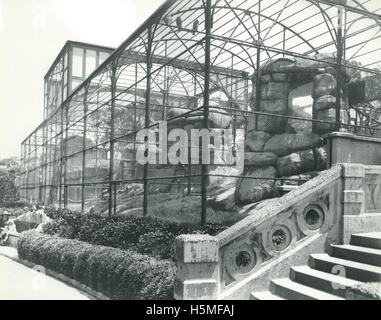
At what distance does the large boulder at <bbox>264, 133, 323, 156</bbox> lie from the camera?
512 inches

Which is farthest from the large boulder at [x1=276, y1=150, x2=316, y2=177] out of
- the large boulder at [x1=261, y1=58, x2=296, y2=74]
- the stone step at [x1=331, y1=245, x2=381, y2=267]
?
the stone step at [x1=331, y1=245, x2=381, y2=267]

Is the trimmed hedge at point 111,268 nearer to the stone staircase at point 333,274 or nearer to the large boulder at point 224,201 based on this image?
the stone staircase at point 333,274

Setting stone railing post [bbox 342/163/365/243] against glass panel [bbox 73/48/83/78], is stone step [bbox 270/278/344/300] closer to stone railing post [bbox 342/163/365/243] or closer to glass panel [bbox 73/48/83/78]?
stone railing post [bbox 342/163/365/243]

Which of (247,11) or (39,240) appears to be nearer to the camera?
(39,240)

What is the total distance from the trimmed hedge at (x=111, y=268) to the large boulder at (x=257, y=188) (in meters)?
5.35

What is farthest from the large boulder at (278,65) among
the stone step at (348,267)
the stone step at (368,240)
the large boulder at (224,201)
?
the stone step at (348,267)

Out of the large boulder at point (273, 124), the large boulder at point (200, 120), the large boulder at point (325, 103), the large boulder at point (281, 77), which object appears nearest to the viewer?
the large boulder at point (325, 103)

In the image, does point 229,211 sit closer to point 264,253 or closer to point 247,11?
point 247,11

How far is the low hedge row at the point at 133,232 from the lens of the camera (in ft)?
27.0

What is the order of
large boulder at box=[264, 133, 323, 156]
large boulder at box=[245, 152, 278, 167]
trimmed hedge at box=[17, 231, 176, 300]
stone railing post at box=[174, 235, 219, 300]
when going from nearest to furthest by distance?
stone railing post at box=[174, 235, 219, 300] → trimmed hedge at box=[17, 231, 176, 300] → large boulder at box=[264, 133, 323, 156] → large boulder at box=[245, 152, 278, 167]

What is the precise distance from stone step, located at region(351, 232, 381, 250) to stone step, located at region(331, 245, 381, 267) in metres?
0.11

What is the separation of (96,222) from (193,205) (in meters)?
3.88

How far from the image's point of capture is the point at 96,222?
1212cm
